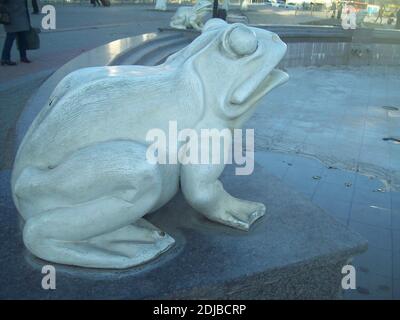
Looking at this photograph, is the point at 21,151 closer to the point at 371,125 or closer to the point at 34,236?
the point at 34,236

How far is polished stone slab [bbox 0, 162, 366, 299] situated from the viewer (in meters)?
1.88

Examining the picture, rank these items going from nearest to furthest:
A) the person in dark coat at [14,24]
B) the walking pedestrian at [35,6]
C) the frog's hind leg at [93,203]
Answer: the frog's hind leg at [93,203] < the person in dark coat at [14,24] < the walking pedestrian at [35,6]

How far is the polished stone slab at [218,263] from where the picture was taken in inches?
73.8

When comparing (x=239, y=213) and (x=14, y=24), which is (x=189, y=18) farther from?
(x=239, y=213)

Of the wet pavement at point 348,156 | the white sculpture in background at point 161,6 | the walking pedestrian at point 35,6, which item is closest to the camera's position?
the wet pavement at point 348,156

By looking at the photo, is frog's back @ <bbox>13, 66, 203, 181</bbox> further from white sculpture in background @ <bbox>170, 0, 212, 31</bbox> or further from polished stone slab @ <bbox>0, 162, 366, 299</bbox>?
white sculpture in background @ <bbox>170, 0, 212, 31</bbox>

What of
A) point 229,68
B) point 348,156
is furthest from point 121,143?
point 348,156

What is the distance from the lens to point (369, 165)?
493 centimetres

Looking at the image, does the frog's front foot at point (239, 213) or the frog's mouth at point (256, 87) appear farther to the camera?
the frog's front foot at point (239, 213)

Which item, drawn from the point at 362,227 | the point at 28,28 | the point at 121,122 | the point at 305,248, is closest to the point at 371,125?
the point at 362,227

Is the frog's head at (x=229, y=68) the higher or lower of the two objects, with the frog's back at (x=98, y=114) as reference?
higher

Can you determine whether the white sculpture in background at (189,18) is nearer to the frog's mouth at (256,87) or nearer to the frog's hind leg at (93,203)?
the frog's mouth at (256,87)

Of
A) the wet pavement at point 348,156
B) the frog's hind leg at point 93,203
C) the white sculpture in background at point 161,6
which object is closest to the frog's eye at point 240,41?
the frog's hind leg at point 93,203

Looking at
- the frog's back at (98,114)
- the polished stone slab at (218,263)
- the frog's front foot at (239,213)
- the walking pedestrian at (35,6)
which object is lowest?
the polished stone slab at (218,263)
